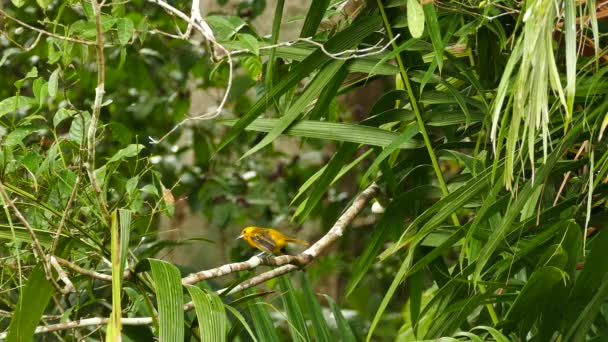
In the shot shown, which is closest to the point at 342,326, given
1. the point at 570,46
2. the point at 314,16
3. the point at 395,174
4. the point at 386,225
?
the point at 386,225

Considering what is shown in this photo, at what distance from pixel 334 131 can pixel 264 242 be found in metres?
0.99

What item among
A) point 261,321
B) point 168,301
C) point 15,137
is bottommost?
point 261,321

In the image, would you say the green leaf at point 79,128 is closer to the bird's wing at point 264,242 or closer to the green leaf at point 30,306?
the green leaf at point 30,306

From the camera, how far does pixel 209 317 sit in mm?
2064

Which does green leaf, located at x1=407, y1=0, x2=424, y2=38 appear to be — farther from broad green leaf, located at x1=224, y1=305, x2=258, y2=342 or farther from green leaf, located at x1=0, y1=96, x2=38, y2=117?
green leaf, located at x1=0, y1=96, x2=38, y2=117

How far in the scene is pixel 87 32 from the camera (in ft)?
8.73

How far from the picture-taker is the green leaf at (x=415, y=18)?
7.21ft

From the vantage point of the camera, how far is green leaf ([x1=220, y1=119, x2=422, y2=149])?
8.54ft

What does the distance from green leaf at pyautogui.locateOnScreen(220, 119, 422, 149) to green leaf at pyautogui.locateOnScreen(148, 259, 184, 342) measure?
576mm

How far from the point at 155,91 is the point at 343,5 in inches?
128

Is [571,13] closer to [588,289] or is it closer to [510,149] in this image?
[510,149]

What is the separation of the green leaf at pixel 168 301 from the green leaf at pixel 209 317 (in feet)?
0.12

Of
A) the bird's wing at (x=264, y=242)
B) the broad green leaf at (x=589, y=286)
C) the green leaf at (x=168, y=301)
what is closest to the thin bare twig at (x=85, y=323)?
the green leaf at (x=168, y=301)

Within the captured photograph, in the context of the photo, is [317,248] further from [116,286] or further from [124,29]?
[116,286]
